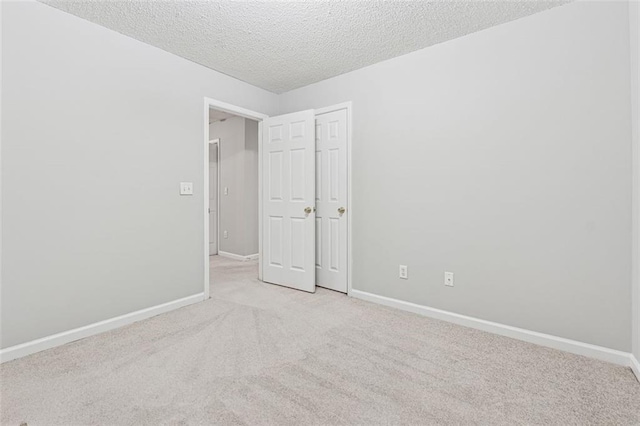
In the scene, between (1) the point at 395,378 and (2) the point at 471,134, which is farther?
(2) the point at 471,134

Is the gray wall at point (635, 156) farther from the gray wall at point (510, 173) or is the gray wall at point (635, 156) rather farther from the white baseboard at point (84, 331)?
the white baseboard at point (84, 331)

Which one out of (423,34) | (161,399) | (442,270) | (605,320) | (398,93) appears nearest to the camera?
(161,399)

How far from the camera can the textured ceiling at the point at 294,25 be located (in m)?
2.13

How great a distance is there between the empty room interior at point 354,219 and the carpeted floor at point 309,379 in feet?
0.05

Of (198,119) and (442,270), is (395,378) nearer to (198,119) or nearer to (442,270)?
(442,270)

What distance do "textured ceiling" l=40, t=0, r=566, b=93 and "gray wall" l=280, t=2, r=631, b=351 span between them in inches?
9.4

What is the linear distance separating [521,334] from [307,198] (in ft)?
7.57

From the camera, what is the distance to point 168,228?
9.30 ft

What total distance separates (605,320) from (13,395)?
360 cm

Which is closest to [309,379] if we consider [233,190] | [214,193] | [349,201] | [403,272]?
[403,272]

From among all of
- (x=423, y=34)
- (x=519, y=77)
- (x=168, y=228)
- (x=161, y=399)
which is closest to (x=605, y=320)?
(x=519, y=77)

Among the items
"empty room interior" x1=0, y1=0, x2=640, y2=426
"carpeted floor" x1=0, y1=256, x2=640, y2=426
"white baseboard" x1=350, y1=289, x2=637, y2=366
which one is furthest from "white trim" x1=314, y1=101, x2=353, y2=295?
"carpeted floor" x1=0, y1=256, x2=640, y2=426

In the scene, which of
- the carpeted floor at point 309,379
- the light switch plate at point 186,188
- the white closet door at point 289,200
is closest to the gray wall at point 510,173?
the carpeted floor at point 309,379

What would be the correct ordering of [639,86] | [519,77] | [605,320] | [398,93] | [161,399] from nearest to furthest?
[161,399] < [639,86] < [605,320] < [519,77] < [398,93]
